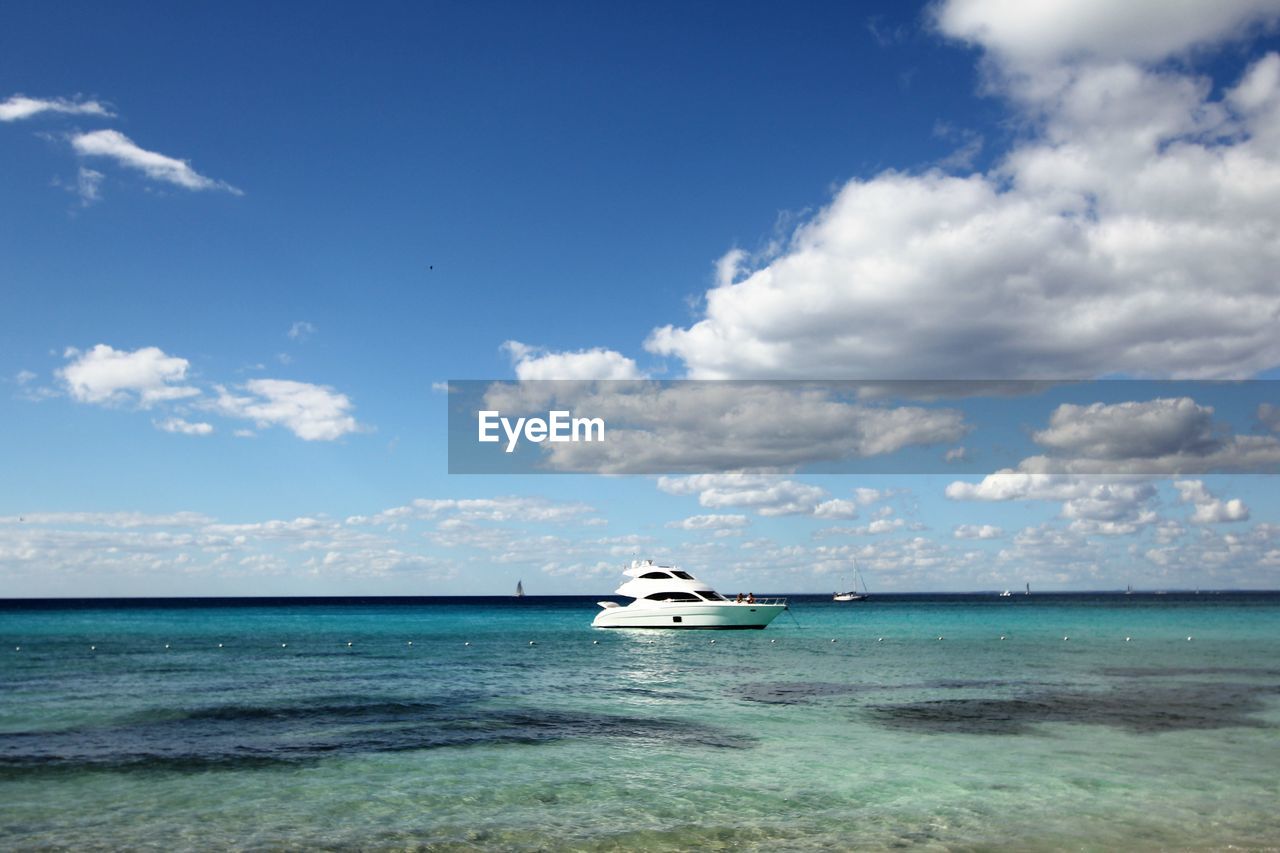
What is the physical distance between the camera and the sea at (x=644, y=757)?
15.0 metres

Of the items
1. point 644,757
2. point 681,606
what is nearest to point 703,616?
point 681,606

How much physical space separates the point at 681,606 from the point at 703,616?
205cm

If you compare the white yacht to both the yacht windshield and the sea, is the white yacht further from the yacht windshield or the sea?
the sea

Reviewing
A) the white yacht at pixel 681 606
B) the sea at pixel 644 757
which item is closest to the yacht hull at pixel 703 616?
the white yacht at pixel 681 606

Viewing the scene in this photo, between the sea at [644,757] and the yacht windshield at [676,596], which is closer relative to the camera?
the sea at [644,757]

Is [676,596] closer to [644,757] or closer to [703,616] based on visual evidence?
[703,616]

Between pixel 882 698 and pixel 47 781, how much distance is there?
25.2 m

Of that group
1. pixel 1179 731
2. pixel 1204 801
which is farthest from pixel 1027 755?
pixel 1179 731

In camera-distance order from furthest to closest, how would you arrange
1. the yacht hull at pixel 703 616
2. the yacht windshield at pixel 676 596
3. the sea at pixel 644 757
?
the yacht windshield at pixel 676 596
the yacht hull at pixel 703 616
the sea at pixel 644 757

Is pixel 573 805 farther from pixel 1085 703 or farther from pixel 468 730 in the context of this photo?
pixel 1085 703

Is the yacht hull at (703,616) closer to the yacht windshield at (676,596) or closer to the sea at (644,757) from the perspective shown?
the yacht windshield at (676,596)

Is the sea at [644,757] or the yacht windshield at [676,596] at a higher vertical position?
the yacht windshield at [676,596]

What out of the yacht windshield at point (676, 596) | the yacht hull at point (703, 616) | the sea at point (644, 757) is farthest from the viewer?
the yacht windshield at point (676, 596)

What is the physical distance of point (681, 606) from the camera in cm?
6988
